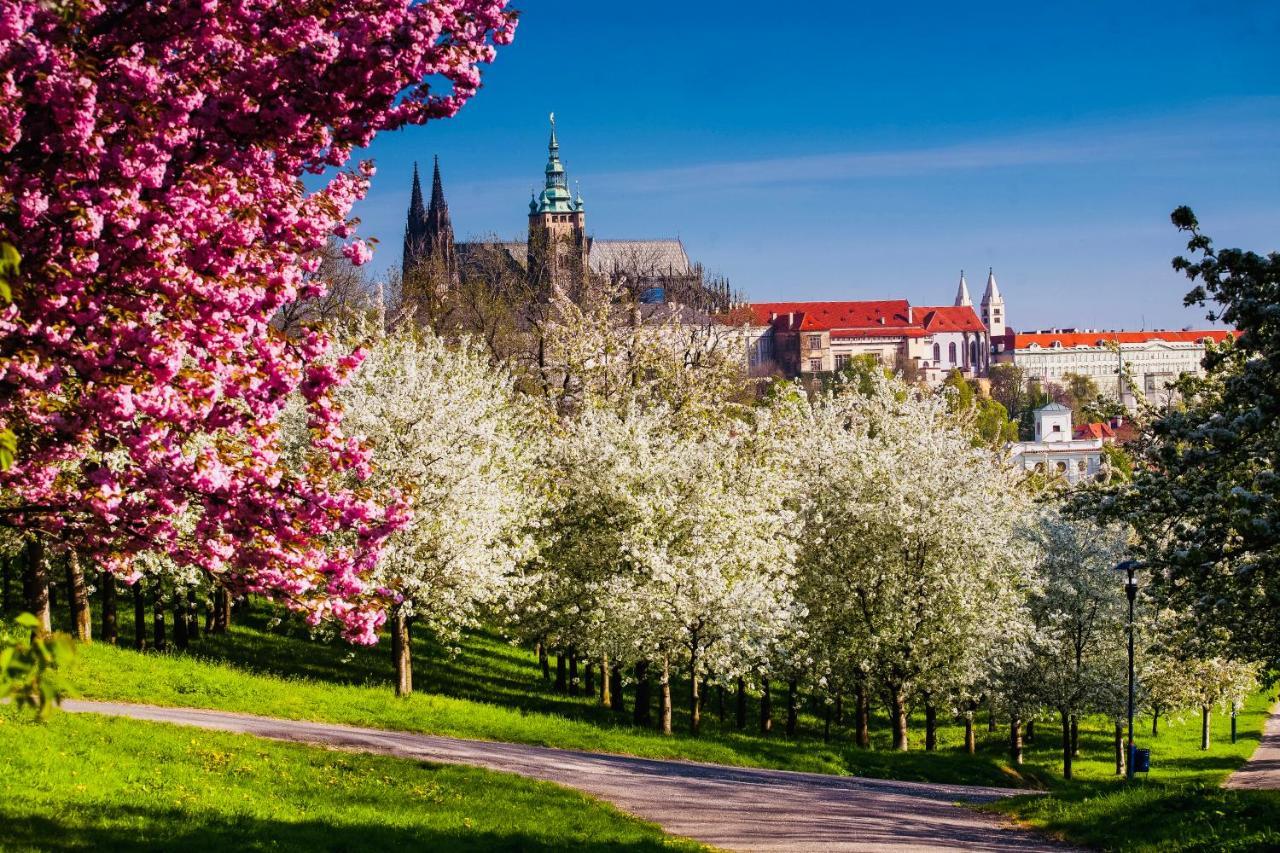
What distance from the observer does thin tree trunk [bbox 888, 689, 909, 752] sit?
127ft

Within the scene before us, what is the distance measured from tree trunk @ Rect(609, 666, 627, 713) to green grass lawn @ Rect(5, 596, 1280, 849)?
0.80 m

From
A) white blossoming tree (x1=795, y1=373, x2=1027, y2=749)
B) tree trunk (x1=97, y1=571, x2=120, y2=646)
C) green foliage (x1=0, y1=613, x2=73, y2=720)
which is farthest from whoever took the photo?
white blossoming tree (x1=795, y1=373, x2=1027, y2=749)

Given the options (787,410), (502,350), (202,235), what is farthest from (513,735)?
(502,350)

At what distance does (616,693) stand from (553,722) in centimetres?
1090

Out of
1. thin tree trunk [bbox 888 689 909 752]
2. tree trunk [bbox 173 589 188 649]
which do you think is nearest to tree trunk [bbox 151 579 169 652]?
tree trunk [bbox 173 589 188 649]

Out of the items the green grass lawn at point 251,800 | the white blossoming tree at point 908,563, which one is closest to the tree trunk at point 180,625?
the green grass lawn at point 251,800

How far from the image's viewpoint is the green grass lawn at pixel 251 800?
13.5 meters

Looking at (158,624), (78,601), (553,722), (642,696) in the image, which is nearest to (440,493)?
(553,722)

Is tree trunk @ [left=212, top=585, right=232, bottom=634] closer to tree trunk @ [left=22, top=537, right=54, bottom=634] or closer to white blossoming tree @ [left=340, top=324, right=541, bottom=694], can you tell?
white blossoming tree @ [left=340, top=324, right=541, bottom=694]

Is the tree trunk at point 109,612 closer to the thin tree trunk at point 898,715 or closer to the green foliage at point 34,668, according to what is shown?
the thin tree trunk at point 898,715

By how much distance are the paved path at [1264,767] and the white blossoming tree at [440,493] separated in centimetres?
2086

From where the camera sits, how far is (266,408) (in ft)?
36.8

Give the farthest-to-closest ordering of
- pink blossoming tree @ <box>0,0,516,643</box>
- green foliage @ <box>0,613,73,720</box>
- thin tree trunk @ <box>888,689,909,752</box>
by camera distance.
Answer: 1. thin tree trunk @ <box>888,689,909,752</box>
2. pink blossoming tree @ <box>0,0,516,643</box>
3. green foliage @ <box>0,613,73,720</box>

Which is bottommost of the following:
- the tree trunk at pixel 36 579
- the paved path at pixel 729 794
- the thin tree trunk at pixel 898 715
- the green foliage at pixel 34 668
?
the thin tree trunk at pixel 898 715
